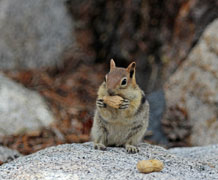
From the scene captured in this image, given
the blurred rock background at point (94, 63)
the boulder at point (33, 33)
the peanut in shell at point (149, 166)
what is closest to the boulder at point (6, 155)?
the blurred rock background at point (94, 63)

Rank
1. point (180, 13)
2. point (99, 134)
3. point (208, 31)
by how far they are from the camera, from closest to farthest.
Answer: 1. point (99, 134)
2. point (208, 31)
3. point (180, 13)

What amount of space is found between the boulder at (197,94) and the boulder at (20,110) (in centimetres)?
232

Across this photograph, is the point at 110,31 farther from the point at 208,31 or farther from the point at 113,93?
the point at 113,93

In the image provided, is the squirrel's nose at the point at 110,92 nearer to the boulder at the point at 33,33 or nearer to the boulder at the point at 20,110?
the boulder at the point at 20,110

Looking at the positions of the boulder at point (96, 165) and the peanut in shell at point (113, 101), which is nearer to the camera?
the boulder at point (96, 165)

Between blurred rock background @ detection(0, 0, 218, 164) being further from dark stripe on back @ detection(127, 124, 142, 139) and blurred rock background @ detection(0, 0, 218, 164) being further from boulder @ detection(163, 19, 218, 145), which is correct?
dark stripe on back @ detection(127, 124, 142, 139)

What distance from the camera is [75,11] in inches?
402

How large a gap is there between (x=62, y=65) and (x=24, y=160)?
5.14 meters

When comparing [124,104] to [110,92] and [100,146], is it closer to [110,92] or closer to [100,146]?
[110,92]

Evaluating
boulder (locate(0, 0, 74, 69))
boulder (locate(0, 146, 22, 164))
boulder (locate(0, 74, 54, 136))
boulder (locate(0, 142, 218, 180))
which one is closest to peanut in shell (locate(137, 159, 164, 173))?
boulder (locate(0, 142, 218, 180))

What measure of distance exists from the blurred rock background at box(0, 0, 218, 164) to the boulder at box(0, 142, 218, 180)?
254cm

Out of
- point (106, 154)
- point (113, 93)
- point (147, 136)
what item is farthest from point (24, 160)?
point (147, 136)

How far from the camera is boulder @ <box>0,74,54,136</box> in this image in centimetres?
785

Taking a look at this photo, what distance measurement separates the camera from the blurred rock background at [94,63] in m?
8.12
